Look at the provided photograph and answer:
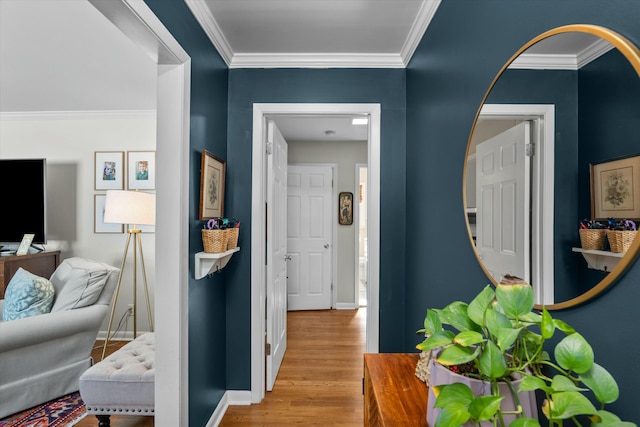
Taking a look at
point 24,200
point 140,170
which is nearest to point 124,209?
point 140,170

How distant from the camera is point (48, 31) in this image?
2.16m

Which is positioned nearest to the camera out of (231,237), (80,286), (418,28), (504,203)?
(504,203)

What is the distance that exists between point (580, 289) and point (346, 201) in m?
4.32

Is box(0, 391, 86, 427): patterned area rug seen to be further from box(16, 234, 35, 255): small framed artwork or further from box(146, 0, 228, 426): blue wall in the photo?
box(16, 234, 35, 255): small framed artwork

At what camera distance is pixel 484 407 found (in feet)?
1.76

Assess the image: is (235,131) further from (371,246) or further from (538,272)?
(538,272)

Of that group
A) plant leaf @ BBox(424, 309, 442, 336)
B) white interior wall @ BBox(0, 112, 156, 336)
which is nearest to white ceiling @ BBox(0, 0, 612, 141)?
white interior wall @ BBox(0, 112, 156, 336)

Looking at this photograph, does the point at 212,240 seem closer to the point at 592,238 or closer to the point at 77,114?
the point at 592,238

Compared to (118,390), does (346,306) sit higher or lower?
lower

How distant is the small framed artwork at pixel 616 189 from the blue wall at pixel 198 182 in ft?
5.35

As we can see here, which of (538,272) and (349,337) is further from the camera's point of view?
(349,337)

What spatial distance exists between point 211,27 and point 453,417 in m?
2.22

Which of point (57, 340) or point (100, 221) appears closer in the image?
point (57, 340)

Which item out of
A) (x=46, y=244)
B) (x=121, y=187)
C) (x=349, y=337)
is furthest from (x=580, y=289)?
(x=46, y=244)
